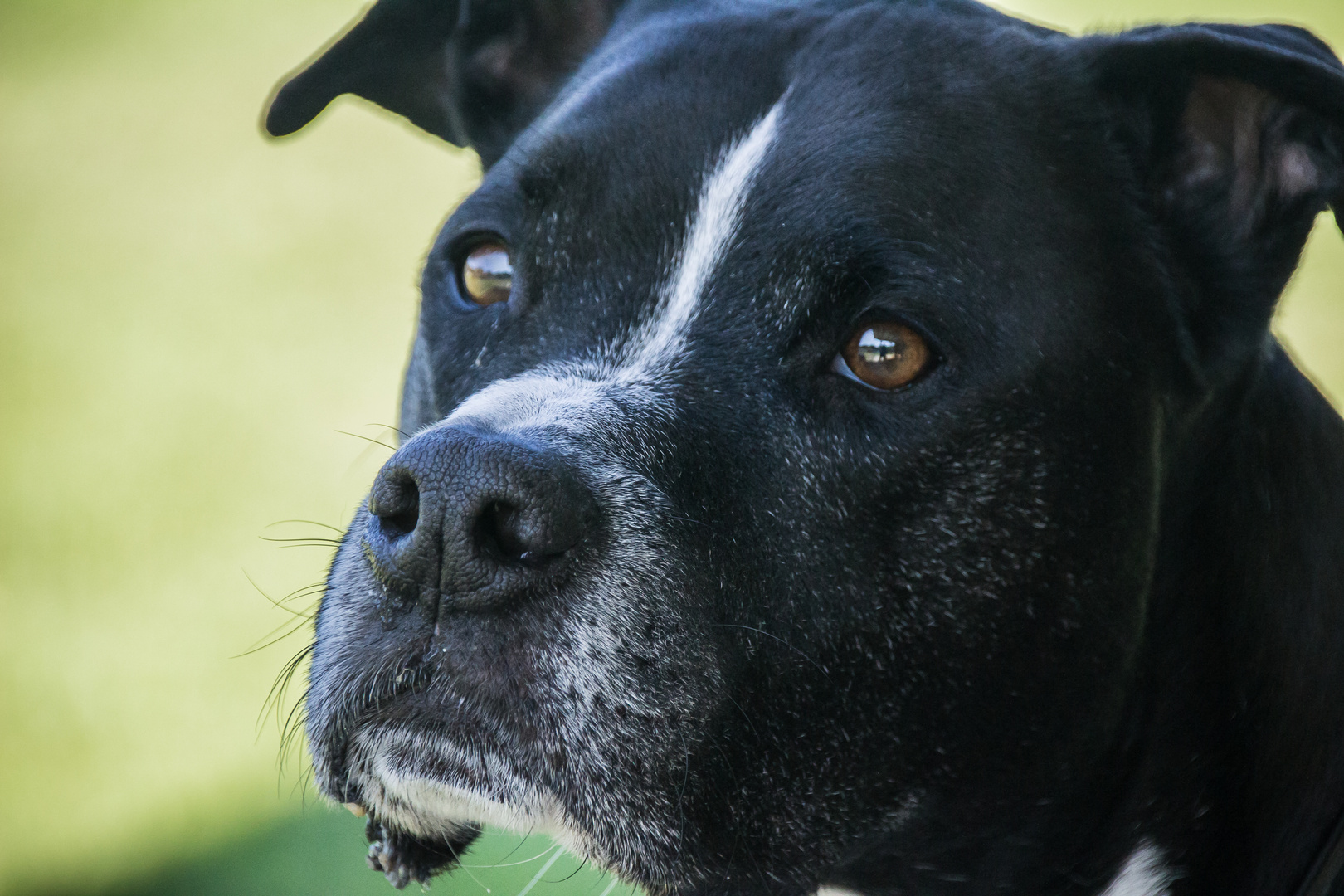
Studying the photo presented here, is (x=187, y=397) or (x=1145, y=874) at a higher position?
(x=1145, y=874)

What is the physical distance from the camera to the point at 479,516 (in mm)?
2041

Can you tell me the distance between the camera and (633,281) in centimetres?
256

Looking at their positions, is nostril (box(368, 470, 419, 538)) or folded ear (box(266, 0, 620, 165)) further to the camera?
folded ear (box(266, 0, 620, 165))

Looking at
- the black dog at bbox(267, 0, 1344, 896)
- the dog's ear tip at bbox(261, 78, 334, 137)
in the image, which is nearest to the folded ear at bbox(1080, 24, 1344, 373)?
the black dog at bbox(267, 0, 1344, 896)

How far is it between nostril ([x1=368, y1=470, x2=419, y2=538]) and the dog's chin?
33 centimetres

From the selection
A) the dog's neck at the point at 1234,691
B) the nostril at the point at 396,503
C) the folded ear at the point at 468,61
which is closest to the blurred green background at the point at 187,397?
Answer: the folded ear at the point at 468,61

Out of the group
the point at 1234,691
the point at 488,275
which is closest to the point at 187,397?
the point at 488,275

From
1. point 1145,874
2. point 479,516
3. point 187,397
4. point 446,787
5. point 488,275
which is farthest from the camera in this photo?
point 187,397

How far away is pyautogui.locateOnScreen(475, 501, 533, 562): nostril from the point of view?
2051 mm

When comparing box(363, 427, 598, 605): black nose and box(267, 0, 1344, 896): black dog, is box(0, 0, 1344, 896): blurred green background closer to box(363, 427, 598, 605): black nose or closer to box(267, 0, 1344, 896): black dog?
box(267, 0, 1344, 896): black dog

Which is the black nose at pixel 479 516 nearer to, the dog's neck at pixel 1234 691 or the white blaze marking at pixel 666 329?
the white blaze marking at pixel 666 329

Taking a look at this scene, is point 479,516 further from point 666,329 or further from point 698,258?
point 698,258

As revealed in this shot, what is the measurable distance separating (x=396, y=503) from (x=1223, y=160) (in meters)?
1.78

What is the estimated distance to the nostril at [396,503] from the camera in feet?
6.96
